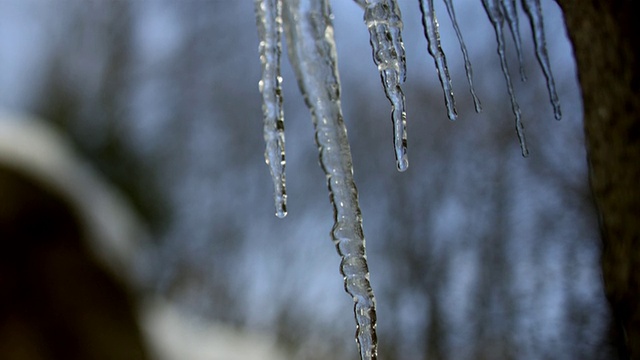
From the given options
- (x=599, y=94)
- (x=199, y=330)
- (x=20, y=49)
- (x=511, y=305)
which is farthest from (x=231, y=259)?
(x=599, y=94)

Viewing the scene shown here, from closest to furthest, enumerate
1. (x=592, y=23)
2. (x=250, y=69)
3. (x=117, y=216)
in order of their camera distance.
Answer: (x=592, y=23) < (x=117, y=216) < (x=250, y=69)

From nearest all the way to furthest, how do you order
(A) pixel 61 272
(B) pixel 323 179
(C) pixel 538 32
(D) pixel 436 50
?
(D) pixel 436 50 < (C) pixel 538 32 < (A) pixel 61 272 < (B) pixel 323 179

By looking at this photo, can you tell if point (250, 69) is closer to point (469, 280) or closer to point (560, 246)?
point (469, 280)

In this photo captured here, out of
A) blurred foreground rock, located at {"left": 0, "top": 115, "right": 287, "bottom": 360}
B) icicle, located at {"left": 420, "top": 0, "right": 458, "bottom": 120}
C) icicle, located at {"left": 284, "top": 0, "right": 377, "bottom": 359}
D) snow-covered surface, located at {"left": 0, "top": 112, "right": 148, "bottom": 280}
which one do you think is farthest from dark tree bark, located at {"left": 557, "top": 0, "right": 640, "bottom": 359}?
snow-covered surface, located at {"left": 0, "top": 112, "right": 148, "bottom": 280}

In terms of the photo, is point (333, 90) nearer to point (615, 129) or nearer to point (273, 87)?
point (273, 87)

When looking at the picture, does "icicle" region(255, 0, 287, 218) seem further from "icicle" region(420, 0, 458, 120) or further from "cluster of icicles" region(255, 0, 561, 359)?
"icicle" region(420, 0, 458, 120)

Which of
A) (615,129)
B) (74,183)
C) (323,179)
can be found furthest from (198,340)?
(615,129)

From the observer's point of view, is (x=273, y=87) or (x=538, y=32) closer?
(x=273, y=87)

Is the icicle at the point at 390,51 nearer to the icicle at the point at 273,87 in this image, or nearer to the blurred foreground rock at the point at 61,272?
the icicle at the point at 273,87
